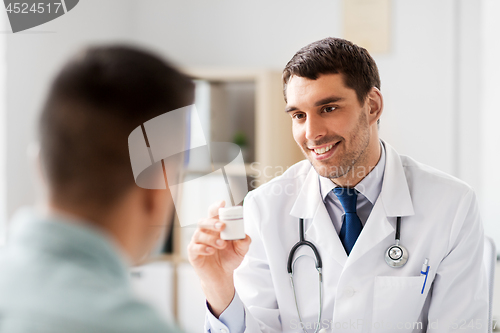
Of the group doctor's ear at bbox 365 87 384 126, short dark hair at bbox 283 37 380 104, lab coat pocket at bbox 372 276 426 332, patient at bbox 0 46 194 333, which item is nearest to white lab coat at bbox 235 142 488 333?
lab coat pocket at bbox 372 276 426 332

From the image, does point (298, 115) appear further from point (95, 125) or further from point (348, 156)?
point (95, 125)

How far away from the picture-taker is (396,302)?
101 centimetres

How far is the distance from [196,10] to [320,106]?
1471 mm

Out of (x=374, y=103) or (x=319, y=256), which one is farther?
(x=374, y=103)

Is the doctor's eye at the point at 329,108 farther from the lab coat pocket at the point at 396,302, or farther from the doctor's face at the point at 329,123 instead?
the lab coat pocket at the point at 396,302

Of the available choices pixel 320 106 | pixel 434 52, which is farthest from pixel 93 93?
pixel 434 52

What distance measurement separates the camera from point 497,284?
183cm

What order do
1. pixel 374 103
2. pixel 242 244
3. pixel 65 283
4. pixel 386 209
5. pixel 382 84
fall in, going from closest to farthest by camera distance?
1. pixel 65 283
2. pixel 242 244
3. pixel 386 209
4. pixel 374 103
5. pixel 382 84

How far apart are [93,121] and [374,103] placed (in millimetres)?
947

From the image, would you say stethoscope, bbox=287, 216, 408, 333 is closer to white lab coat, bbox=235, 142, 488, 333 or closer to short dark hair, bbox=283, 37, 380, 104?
white lab coat, bbox=235, 142, 488, 333

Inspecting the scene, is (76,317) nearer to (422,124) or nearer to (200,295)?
(200,295)

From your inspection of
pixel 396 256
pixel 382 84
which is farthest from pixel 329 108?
pixel 382 84

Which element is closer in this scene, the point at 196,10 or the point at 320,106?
the point at 320,106

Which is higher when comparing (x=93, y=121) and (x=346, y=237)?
(x=93, y=121)
